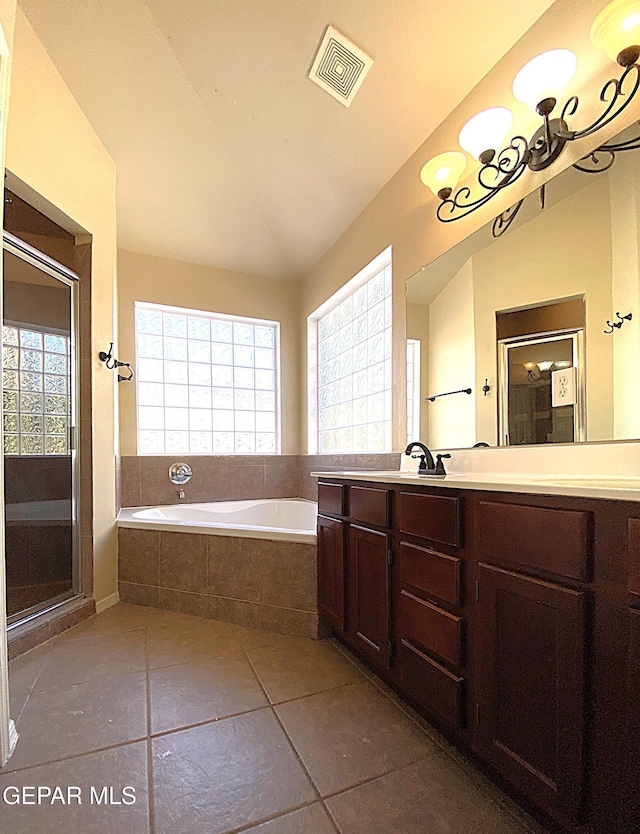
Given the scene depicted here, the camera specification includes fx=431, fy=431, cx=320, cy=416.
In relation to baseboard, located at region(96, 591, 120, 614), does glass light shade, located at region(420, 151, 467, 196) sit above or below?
above

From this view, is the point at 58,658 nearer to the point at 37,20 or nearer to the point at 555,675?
the point at 555,675

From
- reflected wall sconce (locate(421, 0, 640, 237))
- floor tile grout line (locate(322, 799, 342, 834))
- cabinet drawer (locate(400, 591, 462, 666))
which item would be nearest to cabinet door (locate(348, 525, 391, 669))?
cabinet drawer (locate(400, 591, 462, 666))

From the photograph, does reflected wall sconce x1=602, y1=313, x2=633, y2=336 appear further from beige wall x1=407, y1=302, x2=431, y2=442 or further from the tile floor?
the tile floor

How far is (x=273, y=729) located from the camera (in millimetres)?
1428

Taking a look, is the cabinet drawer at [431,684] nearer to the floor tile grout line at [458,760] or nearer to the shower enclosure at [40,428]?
the floor tile grout line at [458,760]

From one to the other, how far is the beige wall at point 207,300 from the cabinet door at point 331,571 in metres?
1.92

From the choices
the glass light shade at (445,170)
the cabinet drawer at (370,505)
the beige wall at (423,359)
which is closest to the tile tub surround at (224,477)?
the beige wall at (423,359)

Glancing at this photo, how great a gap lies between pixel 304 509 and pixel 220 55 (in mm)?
2955

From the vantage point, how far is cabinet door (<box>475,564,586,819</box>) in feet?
2.97

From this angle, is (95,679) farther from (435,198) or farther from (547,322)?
(435,198)

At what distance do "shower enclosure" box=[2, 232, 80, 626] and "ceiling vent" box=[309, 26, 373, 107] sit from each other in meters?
1.73

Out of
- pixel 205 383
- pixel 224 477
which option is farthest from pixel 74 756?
pixel 205 383

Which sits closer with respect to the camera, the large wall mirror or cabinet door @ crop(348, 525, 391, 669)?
the large wall mirror

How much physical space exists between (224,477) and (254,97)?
104 inches
